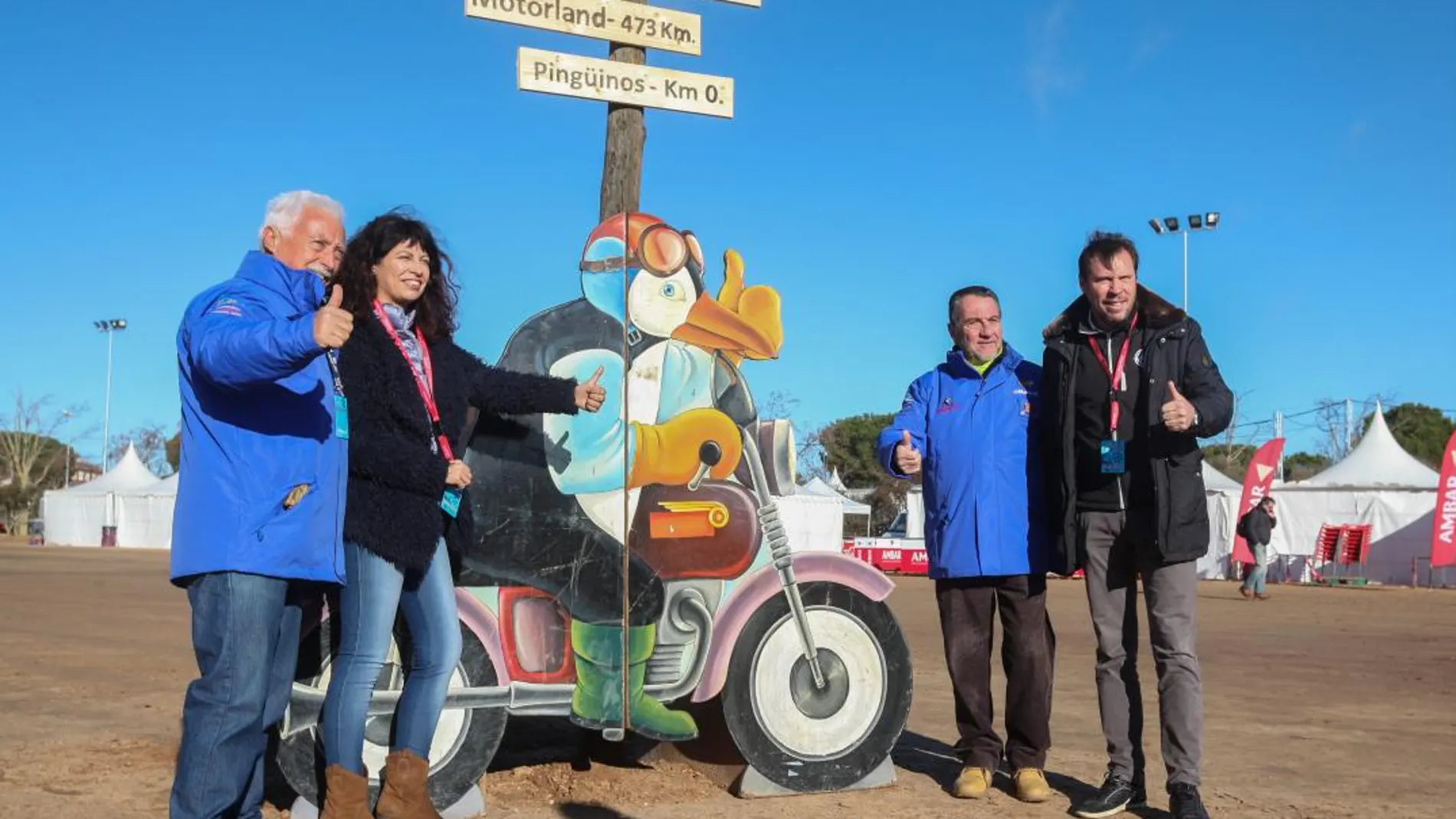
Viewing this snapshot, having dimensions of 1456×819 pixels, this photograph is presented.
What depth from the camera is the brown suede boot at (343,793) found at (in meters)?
3.80

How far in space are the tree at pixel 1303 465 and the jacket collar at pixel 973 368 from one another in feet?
176

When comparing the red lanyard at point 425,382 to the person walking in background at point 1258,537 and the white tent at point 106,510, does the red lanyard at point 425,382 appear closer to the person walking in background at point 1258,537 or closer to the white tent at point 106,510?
the person walking in background at point 1258,537

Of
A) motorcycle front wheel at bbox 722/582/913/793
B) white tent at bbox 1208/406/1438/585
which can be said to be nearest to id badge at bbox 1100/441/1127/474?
motorcycle front wheel at bbox 722/582/913/793

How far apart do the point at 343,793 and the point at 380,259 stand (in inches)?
66.7

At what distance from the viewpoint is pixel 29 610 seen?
13.7 meters

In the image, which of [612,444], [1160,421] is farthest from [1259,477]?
[612,444]

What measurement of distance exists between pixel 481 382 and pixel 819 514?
24.7m

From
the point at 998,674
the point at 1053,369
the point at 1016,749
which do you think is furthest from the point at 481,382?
the point at 998,674

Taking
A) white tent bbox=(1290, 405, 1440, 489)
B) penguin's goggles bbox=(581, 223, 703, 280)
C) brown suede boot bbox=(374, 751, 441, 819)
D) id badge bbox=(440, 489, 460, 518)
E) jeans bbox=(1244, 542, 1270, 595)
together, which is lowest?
brown suede boot bbox=(374, 751, 441, 819)

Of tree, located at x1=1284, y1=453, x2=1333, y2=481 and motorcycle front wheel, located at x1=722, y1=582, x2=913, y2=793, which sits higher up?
tree, located at x1=1284, y1=453, x2=1333, y2=481

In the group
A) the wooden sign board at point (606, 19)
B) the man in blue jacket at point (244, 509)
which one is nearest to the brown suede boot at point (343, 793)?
the man in blue jacket at point (244, 509)

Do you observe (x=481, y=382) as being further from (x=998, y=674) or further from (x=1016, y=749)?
(x=998, y=674)

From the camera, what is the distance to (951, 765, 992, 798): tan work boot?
191 inches

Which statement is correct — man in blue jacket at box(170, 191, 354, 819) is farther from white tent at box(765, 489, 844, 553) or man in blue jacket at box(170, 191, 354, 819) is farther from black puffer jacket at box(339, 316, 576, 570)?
white tent at box(765, 489, 844, 553)
